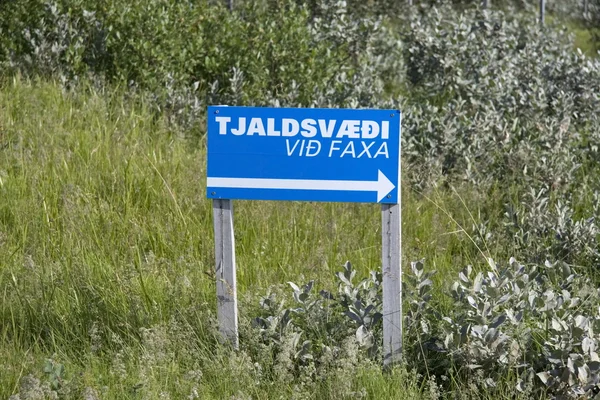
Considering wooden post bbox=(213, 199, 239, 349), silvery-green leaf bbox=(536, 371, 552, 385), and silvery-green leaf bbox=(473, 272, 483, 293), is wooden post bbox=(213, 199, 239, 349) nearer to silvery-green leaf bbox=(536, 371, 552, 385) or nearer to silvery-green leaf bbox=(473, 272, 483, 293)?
silvery-green leaf bbox=(473, 272, 483, 293)

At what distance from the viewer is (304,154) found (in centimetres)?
367

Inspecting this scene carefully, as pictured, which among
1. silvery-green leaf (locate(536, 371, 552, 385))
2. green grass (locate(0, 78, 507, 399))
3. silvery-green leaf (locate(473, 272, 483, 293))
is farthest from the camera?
silvery-green leaf (locate(473, 272, 483, 293))

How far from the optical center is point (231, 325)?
12.5 ft

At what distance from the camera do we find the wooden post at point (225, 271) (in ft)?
12.4

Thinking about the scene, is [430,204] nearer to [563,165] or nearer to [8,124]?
[563,165]

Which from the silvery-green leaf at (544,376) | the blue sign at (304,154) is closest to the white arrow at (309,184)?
the blue sign at (304,154)

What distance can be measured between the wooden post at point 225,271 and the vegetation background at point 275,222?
8 centimetres

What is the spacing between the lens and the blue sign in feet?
11.9

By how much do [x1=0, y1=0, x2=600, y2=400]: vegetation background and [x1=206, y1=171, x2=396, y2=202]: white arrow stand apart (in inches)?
18.7

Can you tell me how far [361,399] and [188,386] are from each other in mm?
694

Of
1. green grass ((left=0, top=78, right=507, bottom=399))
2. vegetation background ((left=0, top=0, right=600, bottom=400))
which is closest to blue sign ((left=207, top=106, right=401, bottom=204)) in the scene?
vegetation background ((left=0, top=0, right=600, bottom=400))

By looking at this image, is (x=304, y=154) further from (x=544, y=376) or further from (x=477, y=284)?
(x=544, y=376)

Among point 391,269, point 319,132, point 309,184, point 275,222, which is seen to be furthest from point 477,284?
point 275,222

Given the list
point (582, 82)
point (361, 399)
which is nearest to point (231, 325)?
point (361, 399)
